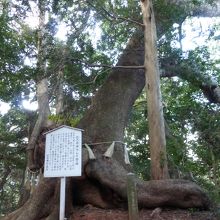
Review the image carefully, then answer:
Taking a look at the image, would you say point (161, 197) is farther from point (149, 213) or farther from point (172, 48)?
point (172, 48)

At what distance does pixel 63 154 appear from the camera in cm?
521

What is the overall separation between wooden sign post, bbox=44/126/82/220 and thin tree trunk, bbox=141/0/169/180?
1.75 m

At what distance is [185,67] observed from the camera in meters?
8.45

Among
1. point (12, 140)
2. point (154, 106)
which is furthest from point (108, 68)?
point (12, 140)

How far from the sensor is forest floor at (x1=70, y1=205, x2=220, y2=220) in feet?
17.1

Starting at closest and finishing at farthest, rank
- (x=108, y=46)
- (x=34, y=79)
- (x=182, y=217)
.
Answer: (x=182, y=217) → (x=34, y=79) → (x=108, y=46)

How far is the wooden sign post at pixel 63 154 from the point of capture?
16.4 feet

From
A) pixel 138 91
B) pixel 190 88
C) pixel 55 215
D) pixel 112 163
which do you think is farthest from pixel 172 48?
pixel 55 215

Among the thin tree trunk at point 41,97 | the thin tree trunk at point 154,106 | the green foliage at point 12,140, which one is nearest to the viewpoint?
the thin tree trunk at point 154,106

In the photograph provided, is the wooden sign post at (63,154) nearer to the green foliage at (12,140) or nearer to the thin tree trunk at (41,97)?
the thin tree trunk at (41,97)

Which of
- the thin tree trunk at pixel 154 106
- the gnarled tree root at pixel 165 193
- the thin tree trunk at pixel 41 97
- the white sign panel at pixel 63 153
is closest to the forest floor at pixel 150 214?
the gnarled tree root at pixel 165 193

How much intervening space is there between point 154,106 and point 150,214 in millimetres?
2246

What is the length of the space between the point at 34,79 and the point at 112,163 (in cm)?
321

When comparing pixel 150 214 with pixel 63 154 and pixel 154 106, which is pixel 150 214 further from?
pixel 154 106
